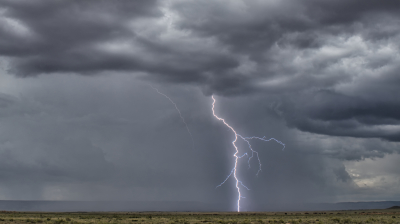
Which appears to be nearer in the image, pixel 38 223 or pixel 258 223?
pixel 38 223

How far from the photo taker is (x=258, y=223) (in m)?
65.9

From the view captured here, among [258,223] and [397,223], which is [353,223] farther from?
[258,223]

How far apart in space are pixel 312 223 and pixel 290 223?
381 cm

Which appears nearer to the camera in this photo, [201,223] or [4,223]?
[4,223]

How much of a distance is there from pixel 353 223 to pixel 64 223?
1832 inches

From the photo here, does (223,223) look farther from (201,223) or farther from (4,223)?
(4,223)

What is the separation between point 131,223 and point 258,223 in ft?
71.3

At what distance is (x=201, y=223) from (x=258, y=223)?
991 cm

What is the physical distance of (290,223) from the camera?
66.2 meters

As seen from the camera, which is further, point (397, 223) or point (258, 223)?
point (258, 223)

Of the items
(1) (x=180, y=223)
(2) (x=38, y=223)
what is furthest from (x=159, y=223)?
(2) (x=38, y=223)

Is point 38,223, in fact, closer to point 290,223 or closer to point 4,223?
point 4,223

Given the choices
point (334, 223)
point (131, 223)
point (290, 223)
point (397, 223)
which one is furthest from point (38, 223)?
point (397, 223)

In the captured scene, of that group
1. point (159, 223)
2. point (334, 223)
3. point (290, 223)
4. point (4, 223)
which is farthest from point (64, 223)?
point (334, 223)
